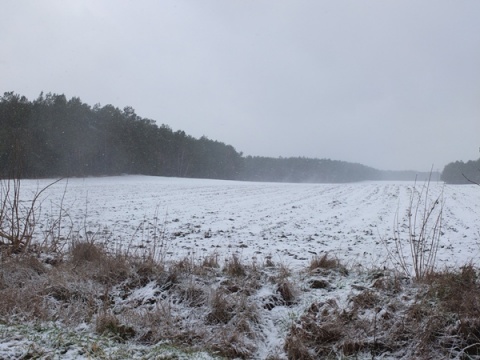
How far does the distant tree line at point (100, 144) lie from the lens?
42.0 metres

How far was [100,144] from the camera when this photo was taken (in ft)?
173

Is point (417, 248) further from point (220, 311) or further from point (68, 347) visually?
point (68, 347)

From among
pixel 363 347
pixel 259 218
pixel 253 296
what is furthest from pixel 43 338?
pixel 259 218

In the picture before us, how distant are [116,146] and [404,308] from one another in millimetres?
54846

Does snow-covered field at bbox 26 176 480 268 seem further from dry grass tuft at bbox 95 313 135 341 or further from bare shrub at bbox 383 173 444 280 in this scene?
dry grass tuft at bbox 95 313 135 341

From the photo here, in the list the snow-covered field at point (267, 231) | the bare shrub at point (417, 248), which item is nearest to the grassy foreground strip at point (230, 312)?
the bare shrub at point (417, 248)

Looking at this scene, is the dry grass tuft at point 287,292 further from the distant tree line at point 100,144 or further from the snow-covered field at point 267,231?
the distant tree line at point 100,144

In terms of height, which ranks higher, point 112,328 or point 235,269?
point 235,269

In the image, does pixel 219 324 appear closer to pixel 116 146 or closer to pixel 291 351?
pixel 291 351

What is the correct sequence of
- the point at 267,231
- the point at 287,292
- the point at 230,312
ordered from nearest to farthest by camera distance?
the point at 230,312 → the point at 287,292 → the point at 267,231

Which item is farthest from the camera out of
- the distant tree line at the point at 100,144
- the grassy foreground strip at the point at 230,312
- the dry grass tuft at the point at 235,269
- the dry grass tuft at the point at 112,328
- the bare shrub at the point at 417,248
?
the distant tree line at the point at 100,144

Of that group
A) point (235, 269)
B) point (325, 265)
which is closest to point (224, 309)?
point (235, 269)

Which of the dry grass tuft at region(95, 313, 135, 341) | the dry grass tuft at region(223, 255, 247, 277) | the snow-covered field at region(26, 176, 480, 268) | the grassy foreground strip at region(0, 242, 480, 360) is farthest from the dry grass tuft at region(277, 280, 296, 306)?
the dry grass tuft at region(95, 313, 135, 341)

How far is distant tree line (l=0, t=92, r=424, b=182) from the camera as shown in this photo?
41969mm
